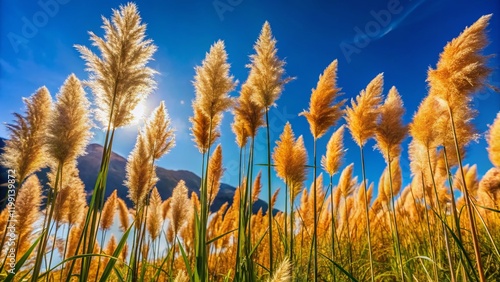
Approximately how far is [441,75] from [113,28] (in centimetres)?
262

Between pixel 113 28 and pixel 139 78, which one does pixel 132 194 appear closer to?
pixel 139 78

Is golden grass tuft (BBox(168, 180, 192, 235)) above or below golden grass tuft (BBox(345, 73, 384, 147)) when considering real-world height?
below

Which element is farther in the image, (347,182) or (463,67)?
(347,182)

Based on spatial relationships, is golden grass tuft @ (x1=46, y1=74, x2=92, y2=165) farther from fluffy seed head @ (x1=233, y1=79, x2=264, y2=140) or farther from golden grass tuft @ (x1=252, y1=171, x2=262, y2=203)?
golden grass tuft @ (x1=252, y1=171, x2=262, y2=203)

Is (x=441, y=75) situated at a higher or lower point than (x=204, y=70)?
lower

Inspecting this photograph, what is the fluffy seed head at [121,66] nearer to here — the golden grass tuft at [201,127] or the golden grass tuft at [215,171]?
the golden grass tuft at [201,127]

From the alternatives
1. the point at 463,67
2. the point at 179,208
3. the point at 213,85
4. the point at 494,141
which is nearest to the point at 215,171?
the point at 179,208

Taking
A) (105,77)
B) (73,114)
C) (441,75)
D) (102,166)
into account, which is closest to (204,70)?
(105,77)

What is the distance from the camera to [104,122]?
2906 mm

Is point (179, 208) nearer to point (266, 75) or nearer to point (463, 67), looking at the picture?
point (266, 75)

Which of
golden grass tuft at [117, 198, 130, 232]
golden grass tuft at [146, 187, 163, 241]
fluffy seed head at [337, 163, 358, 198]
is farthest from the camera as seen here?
golden grass tuft at [117, 198, 130, 232]

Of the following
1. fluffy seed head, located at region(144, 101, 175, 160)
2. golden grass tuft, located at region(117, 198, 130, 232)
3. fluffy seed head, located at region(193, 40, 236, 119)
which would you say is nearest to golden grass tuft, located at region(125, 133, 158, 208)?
fluffy seed head, located at region(144, 101, 175, 160)

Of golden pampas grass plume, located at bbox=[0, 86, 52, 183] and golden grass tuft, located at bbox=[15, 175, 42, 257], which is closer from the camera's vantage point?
golden pampas grass plume, located at bbox=[0, 86, 52, 183]

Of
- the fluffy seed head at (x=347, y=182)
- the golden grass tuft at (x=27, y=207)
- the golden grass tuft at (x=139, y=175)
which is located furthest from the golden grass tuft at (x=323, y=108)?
the golden grass tuft at (x=27, y=207)
